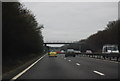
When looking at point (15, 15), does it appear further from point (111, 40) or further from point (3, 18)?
point (111, 40)

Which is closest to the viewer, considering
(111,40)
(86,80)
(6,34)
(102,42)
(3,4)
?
(86,80)

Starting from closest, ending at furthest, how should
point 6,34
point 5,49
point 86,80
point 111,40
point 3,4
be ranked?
point 86,80
point 3,4
point 6,34
point 5,49
point 111,40

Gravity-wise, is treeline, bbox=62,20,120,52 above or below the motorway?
above

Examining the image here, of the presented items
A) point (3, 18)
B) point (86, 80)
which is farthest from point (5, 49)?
point (86, 80)

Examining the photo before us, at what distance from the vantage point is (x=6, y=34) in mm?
26656

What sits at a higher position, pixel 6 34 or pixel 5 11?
pixel 5 11

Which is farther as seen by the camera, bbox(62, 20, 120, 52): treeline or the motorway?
bbox(62, 20, 120, 52): treeline

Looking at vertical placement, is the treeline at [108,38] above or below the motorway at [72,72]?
above

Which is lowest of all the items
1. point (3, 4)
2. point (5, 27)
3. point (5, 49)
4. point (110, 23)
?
point (5, 49)

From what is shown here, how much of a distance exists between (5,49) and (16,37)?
75.9 inches

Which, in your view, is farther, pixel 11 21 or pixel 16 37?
pixel 16 37

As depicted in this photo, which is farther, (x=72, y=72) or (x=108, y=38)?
(x=108, y=38)

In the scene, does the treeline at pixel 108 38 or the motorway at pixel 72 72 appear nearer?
the motorway at pixel 72 72

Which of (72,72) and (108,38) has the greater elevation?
(108,38)
